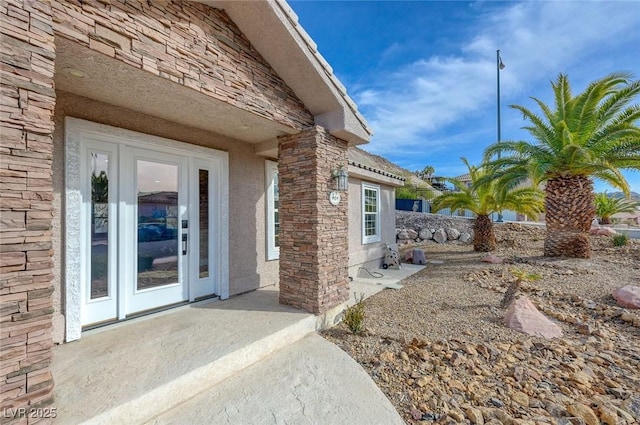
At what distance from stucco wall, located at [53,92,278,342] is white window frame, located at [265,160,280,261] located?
130 mm

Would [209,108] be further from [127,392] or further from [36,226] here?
[127,392]

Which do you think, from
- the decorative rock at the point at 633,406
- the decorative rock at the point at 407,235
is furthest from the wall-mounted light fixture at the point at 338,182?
the decorative rock at the point at 407,235

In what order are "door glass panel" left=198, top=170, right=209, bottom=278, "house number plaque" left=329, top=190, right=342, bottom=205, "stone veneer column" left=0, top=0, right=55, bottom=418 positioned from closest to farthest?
"stone veneer column" left=0, top=0, right=55, bottom=418
"house number plaque" left=329, top=190, right=342, bottom=205
"door glass panel" left=198, top=170, right=209, bottom=278

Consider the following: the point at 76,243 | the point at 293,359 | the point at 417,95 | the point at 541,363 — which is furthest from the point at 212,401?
the point at 417,95

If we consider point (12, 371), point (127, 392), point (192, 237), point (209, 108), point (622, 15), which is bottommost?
point (127, 392)

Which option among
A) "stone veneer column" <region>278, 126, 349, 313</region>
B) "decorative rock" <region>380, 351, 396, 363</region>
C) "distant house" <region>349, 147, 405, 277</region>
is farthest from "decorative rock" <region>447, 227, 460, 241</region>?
"decorative rock" <region>380, 351, 396, 363</region>

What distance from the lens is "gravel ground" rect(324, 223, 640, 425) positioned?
3.11m

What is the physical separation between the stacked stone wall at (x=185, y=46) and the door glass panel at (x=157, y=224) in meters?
2.22

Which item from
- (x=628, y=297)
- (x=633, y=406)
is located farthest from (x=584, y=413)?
(x=628, y=297)

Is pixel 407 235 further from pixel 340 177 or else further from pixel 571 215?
pixel 340 177

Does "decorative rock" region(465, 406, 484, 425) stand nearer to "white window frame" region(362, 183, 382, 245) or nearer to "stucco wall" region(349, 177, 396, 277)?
"stucco wall" region(349, 177, 396, 277)

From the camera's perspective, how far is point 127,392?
2832 millimetres

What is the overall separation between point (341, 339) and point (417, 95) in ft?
38.0

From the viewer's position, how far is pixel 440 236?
1677 cm
